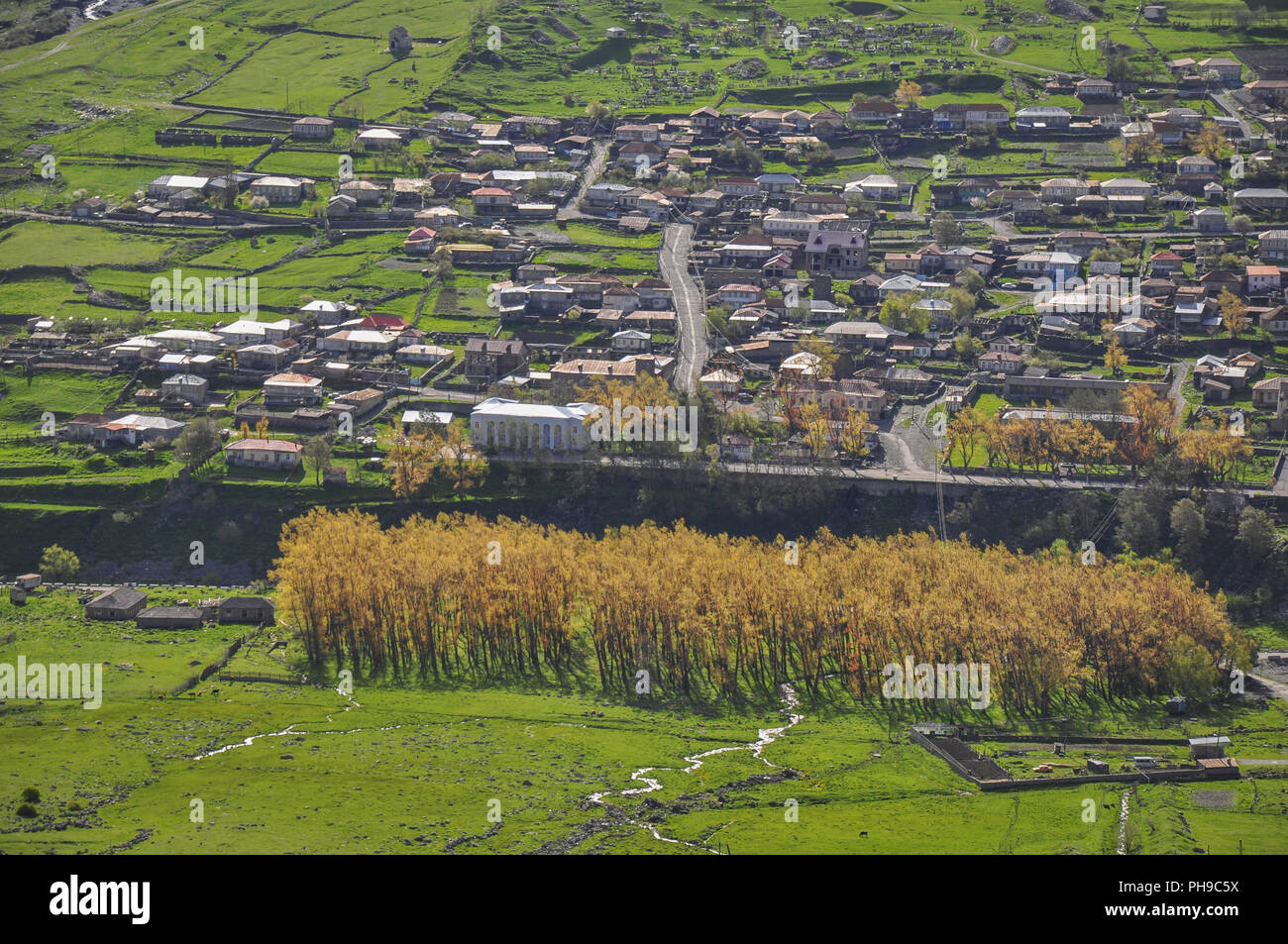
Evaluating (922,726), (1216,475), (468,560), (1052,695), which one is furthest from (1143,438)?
(468,560)

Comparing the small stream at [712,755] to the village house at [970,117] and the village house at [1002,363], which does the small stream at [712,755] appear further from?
the village house at [970,117]

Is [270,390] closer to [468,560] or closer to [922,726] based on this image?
[468,560]

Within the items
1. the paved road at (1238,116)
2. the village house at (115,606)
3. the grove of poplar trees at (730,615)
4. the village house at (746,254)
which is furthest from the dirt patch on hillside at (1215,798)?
the paved road at (1238,116)

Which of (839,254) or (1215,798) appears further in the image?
(839,254)

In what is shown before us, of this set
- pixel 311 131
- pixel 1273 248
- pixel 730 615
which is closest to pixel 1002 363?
pixel 1273 248

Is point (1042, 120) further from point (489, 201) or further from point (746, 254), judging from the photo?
point (489, 201)

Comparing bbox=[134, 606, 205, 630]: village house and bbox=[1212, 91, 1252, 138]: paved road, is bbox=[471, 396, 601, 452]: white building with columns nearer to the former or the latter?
bbox=[134, 606, 205, 630]: village house
